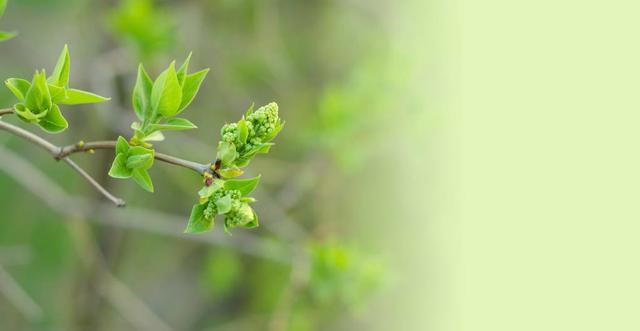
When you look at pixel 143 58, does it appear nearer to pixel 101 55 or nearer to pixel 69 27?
pixel 101 55

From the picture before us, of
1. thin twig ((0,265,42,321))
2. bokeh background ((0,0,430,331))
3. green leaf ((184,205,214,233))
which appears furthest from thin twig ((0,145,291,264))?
green leaf ((184,205,214,233))

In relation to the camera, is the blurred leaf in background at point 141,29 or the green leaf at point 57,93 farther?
the blurred leaf in background at point 141,29

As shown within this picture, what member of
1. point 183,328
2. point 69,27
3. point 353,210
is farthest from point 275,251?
point 69,27

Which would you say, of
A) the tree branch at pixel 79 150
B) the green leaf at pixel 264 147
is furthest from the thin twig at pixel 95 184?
the green leaf at pixel 264 147

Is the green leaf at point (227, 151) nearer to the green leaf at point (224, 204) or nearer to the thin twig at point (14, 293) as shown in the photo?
the green leaf at point (224, 204)

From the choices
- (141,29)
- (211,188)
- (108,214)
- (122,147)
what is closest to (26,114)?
(122,147)

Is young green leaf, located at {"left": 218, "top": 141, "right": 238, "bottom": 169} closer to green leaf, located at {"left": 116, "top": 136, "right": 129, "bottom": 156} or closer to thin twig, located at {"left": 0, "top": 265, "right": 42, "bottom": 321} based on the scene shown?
green leaf, located at {"left": 116, "top": 136, "right": 129, "bottom": 156}

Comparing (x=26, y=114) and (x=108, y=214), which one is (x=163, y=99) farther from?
(x=108, y=214)
